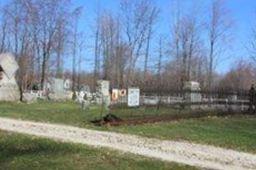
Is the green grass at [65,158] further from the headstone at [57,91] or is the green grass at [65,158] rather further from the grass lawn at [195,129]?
the headstone at [57,91]

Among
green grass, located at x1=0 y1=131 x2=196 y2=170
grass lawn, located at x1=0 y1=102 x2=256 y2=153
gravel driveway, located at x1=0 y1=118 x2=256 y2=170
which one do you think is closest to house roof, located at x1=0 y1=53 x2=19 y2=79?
grass lawn, located at x1=0 y1=102 x2=256 y2=153

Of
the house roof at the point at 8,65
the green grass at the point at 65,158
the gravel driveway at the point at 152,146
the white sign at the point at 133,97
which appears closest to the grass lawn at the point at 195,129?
the white sign at the point at 133,97

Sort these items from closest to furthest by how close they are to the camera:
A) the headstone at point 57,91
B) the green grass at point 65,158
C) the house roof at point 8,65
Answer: the green grass at point 65,158 → the house roof at point 8,65 → the headstone at point 57,91

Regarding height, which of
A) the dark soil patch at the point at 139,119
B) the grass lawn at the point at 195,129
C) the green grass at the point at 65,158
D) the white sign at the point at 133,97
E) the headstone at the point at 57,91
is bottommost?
the green grass at the point at 65,158

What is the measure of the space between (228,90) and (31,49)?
99.7 feet

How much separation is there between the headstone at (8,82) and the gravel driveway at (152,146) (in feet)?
64.1

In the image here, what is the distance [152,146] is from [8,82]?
87.9 ft

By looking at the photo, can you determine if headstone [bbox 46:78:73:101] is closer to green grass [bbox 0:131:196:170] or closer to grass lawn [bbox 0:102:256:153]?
grass lawn [bbox 0:102:256:153]

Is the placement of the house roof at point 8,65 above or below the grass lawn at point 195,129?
above

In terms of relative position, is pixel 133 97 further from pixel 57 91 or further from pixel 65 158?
pixel 57 91

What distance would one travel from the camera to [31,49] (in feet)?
207

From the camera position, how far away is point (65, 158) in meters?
14.8

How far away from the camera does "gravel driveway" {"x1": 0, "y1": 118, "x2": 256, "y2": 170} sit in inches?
602

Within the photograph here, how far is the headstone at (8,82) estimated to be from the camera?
42312mm
